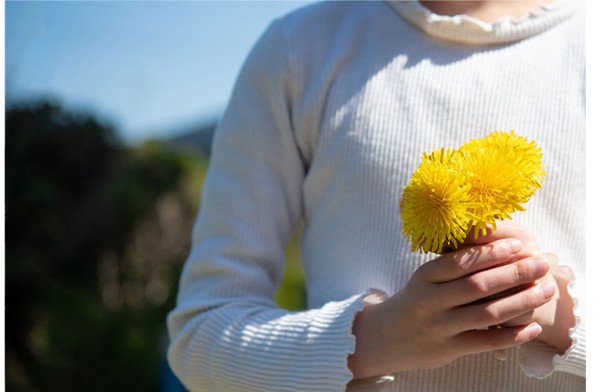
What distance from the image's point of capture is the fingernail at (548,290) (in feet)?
1.97

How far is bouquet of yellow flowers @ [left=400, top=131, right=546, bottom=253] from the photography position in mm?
556

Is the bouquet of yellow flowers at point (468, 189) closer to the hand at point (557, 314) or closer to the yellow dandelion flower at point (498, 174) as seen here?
the yellow dandelion flower at point (498, 174)

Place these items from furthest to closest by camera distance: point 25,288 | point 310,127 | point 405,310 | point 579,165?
point 25,288
point 310,127
point 579,165
point 405,310

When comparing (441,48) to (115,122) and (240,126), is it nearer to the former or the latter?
(240,126)

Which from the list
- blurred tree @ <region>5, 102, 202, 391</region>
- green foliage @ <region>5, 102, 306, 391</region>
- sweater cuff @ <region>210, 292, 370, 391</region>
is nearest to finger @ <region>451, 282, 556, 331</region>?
sweater cuff @ <region>210, 292, 370, 391</region>

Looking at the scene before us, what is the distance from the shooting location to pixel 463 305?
60 cm

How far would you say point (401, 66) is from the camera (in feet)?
2.64

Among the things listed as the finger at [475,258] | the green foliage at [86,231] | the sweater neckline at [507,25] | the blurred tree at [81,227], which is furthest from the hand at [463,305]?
the blurred tree at [81,227]

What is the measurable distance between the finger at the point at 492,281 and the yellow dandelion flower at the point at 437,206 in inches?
1.3

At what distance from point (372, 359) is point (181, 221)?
4072mm

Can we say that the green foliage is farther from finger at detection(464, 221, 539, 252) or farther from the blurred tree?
finger at detection(464, 221, 539, 252)

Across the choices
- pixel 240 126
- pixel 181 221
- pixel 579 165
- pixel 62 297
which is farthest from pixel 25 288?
pixel 579 165

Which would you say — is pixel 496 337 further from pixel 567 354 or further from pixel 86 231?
pixel 86 231

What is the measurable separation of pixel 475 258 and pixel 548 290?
79 millimetres
